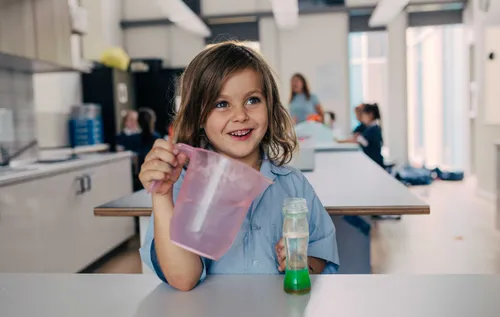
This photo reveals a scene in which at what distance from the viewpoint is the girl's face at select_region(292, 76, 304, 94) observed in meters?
4.86

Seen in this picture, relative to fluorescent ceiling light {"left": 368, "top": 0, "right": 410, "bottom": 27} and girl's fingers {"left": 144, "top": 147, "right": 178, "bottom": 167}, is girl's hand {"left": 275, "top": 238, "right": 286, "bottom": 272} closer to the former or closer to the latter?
girl's fingers {"left": 144, "top": 147, "right": 178, "bottom": 167}

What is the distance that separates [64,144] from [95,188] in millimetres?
1486

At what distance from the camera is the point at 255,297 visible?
0.69m

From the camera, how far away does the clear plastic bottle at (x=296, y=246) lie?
2.24 feet

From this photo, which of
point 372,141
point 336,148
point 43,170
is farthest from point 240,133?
point 372,141

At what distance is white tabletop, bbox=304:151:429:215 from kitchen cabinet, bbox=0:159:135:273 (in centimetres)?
147

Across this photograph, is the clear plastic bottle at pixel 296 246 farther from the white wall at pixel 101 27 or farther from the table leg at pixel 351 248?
the white wall at pixel 101 27

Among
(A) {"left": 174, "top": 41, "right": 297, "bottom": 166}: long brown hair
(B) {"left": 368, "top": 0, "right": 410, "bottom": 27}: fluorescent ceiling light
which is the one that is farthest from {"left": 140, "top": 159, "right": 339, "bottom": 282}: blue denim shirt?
(B) {"left": 368, "top": 0, "right": 410, "bottom": 27}: fluorescent ceiling light

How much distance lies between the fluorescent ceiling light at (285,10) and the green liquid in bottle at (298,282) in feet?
14.8

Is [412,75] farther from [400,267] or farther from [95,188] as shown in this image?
[95,188]

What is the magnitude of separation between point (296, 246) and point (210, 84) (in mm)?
378

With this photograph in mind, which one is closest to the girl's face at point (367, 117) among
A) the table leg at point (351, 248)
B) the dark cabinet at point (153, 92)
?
the table leg at point (351, 248)

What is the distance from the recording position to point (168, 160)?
724 millimetres

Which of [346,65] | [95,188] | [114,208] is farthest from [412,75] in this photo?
[114,208]
